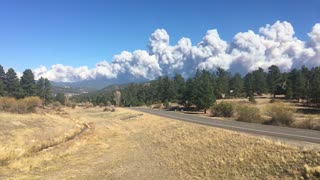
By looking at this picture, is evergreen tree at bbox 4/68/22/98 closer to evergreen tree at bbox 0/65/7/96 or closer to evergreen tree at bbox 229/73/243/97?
evergreen tree at bbox 0/65/7/96

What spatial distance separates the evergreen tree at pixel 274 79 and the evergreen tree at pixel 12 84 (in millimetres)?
101685

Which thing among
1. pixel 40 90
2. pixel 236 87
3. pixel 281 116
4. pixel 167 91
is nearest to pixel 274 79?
pixel 236 87

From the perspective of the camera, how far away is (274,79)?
535ft

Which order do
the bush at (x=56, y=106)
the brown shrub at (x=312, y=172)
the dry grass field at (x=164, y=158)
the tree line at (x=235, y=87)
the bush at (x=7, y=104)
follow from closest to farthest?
the brown shrub at (x=312, y=172), the dry grass field at (x=164, y=158), the bush at (x=7, y=104), the tree line at (x=235, y=87), the bush at (x=56, y=106)

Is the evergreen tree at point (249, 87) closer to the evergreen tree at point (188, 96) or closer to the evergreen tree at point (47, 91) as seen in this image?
the evergreen tree at point (188, 96)

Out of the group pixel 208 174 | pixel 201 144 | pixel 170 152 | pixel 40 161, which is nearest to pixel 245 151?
pixel 208 174

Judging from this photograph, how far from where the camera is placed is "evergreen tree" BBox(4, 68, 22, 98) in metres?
112

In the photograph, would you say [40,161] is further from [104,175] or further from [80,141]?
[80,141]

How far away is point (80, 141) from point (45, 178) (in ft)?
56.9

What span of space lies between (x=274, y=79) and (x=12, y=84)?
11448 cm

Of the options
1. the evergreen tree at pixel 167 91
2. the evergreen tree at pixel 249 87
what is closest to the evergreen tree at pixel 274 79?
the evergreen tree at pixel 249 87

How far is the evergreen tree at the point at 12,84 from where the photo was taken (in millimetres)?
111875

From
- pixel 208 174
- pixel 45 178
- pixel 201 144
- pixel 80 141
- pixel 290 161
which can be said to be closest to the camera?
pixel 290 161

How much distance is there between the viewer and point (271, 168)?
57.8ft
